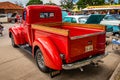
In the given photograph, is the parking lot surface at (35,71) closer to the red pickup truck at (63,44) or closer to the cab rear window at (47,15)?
the red pickup truck at (63,44)

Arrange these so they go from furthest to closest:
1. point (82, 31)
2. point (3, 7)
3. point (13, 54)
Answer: point (3, 7) < point (13, 54) < point (82, 31)

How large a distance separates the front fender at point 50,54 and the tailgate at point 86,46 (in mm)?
290

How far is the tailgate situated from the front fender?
0.29 m

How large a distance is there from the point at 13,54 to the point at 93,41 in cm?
400

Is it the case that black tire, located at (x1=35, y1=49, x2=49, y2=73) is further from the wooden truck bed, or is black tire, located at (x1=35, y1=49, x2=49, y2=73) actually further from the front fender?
the wooden truck bed

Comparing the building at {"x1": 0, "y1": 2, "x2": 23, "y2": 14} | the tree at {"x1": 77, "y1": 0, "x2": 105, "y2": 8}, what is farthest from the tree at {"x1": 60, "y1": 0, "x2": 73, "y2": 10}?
the building at {"x1": 0, "y1": 2, "x2": 23, "y2": 14}

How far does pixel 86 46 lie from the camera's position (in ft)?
16.2

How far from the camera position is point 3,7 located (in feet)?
147

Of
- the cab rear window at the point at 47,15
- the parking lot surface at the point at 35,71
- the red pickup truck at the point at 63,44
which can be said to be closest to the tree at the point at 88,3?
the cab rear window at the point at 47,15

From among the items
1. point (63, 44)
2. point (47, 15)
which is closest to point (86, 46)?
point (63, 44)

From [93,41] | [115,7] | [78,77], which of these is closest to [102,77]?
[78,77]

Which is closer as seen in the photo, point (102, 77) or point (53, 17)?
point (102, 77)

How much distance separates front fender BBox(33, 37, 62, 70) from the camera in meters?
4.61

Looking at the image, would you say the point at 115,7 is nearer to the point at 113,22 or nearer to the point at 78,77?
the point at 113,22
